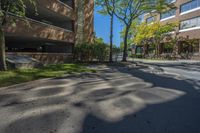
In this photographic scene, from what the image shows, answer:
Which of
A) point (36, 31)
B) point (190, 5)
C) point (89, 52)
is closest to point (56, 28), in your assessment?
point (36, 31)

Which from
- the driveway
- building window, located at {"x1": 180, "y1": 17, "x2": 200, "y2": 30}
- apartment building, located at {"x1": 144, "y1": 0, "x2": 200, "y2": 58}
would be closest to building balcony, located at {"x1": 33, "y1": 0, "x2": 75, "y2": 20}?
the driveway

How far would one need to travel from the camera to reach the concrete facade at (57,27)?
1973 cm

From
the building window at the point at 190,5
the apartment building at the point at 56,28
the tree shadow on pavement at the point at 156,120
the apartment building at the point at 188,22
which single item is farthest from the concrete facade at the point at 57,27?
the building window at the point at 190,5

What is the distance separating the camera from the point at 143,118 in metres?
5.24

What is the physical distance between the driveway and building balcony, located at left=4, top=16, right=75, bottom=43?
29.1ft

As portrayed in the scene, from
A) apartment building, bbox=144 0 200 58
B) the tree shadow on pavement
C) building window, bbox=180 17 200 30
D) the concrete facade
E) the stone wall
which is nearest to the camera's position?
the tree shadow on pavement

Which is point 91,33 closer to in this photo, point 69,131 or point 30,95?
point 30,95

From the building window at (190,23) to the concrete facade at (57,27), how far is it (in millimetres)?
22436

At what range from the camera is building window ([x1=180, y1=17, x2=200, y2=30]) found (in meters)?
40.3

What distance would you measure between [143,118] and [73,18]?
21329 millimetres

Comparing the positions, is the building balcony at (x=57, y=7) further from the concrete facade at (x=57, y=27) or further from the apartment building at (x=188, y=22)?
the apartment building at (x=188, y=22)

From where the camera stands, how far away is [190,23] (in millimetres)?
42281

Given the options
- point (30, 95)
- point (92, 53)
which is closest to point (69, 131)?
point (30, 95)

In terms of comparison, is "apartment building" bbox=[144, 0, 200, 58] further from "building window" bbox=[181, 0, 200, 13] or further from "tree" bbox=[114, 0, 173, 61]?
"tree" bbox=[114, 0, 173, 61]
